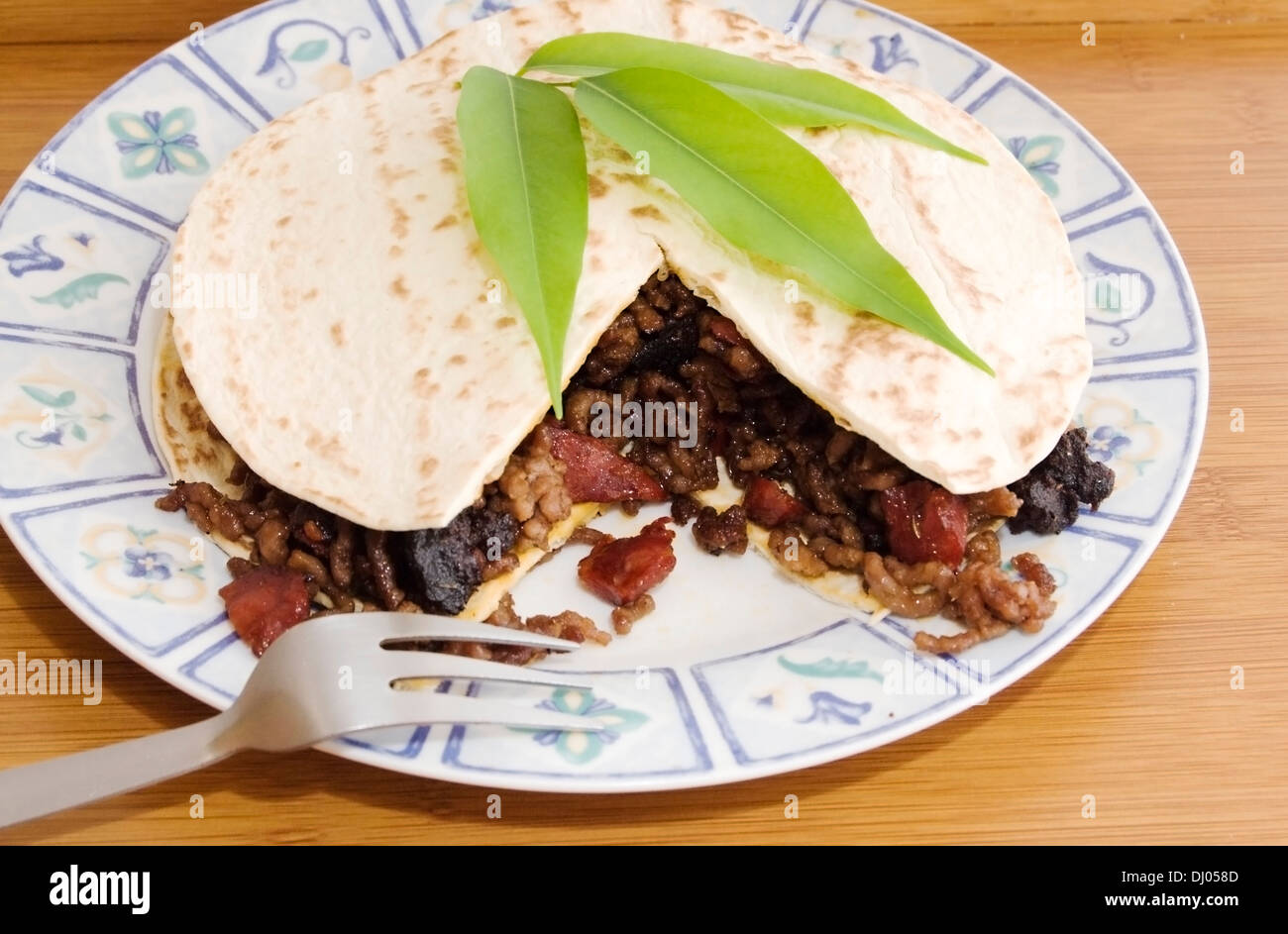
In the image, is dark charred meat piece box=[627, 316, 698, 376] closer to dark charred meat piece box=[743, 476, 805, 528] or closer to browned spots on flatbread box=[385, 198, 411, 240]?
dark charred meat piece box=[743, 476, 805, 528]

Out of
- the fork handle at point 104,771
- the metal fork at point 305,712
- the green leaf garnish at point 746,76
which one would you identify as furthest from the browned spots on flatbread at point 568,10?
the fork handle at point 104,771

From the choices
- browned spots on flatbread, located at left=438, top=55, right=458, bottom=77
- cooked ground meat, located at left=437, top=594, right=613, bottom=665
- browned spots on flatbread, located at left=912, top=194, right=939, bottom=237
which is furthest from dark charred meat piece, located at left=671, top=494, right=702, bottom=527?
browned spots on flatbread, located at left=438, top=55, right=458, bottom=77

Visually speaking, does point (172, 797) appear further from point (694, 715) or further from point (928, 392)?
point (928, 392)

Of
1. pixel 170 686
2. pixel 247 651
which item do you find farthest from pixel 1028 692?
pixel 170 686

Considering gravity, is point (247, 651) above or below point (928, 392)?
below

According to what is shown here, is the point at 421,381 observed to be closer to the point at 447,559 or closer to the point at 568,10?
the point at 447,559

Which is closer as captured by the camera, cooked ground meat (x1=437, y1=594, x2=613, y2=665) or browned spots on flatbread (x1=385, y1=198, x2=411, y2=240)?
cooked ground meat (x1=437, y1=594, x2=613, y2=665)
